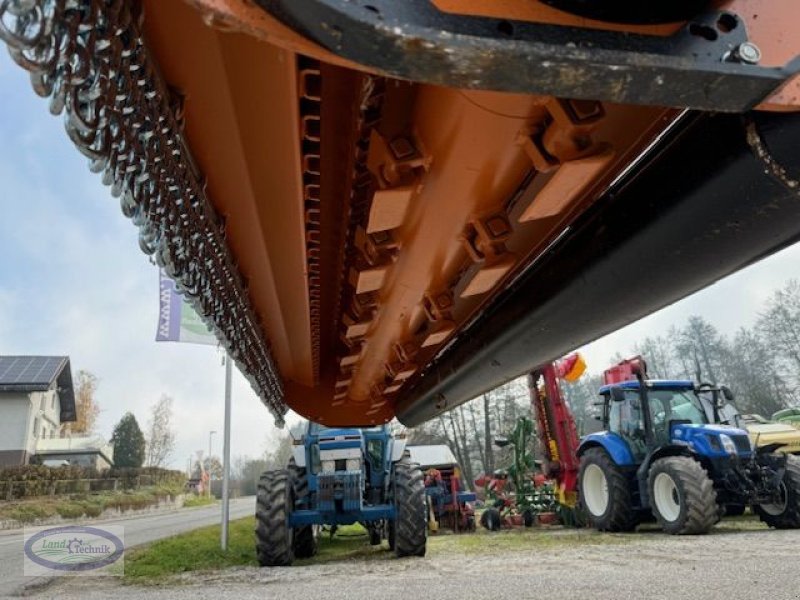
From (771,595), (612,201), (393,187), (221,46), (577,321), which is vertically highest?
(221,46)

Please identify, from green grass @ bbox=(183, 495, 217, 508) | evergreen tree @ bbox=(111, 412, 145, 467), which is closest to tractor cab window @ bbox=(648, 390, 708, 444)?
green grass @ bbox=(183, 495, 217, 508)

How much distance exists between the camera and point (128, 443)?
47188 millimetres

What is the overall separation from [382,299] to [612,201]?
1030 millimetres

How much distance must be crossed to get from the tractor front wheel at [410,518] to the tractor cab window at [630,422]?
382cm

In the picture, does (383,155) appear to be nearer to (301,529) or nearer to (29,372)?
(301,529)

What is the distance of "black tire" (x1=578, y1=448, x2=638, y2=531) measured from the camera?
27.3 ft

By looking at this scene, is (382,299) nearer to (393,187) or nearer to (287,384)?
(393,187)

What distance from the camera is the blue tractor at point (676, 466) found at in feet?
23.7

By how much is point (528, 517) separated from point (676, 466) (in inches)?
172

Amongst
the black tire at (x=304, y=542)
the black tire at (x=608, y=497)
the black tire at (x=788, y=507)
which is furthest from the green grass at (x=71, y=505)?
the black tire at (x=788, y=507)

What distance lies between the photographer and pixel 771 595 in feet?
12.9

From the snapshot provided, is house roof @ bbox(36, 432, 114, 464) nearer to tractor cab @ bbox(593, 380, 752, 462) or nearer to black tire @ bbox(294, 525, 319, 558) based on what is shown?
black tire @ bbox(294, 525, 319, 558)

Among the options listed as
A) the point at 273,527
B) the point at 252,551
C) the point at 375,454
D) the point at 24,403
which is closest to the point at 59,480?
the point at 24,403

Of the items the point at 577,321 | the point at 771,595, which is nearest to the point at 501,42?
the point at 577,321
